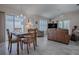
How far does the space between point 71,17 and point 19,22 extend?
4.63 m

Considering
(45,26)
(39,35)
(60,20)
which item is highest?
(60,20)

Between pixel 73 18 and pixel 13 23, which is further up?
pixel 73 18

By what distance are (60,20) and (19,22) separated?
5005 millimetres

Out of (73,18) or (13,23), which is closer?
(13,23)

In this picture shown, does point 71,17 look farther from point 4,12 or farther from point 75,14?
point 4,12

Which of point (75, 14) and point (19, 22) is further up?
point (75, 14)

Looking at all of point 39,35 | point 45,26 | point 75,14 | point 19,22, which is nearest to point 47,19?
point 45,26

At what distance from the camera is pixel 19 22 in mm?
7551

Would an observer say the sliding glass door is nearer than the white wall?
Yes

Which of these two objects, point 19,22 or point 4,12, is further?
point 19,22

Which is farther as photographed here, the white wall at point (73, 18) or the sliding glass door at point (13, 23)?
the white wall at point (73, 18)
